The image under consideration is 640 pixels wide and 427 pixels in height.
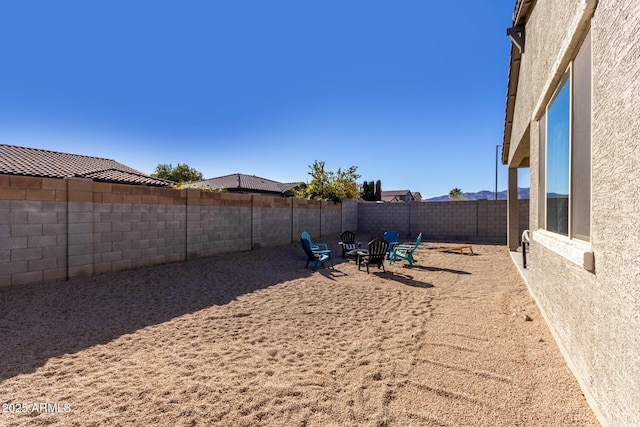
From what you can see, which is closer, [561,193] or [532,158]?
[561,193]

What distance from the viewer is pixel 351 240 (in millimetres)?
11352

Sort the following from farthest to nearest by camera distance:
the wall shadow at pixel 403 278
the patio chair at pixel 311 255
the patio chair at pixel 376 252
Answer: the patio chair at pixel 311 255, the patio chair at pixel 376 252, the wall shadow at pixel 403 278

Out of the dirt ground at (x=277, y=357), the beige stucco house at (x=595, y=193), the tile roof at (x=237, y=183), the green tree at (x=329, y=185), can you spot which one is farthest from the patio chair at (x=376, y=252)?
the tile roof at (x=237, y=183)

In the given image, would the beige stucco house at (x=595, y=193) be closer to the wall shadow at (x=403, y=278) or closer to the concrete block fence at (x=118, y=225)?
the wall shadow at (x=403, y=278)

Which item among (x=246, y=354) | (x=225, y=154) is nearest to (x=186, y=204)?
(x=246, y=354)

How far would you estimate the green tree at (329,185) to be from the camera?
17.9 metres

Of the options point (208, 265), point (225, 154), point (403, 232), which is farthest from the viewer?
point (225, 154)

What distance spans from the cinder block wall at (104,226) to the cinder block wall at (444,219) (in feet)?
29.7

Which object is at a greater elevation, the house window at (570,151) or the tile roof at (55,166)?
the tile roof at (55,166)

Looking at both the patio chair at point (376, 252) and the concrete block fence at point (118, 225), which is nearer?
the concrete block fence at point (118, 225)

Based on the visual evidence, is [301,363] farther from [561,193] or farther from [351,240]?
[351,240]

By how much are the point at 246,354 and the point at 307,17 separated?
31.8ft

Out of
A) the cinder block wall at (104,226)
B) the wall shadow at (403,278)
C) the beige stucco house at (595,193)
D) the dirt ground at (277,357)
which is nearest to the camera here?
the beige stucco house at (595,193)

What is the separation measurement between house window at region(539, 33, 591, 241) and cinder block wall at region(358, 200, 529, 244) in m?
12.0
